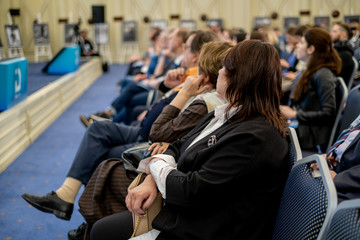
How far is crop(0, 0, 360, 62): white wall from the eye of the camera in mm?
14534

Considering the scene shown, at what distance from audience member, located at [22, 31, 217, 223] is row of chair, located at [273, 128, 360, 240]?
137cm

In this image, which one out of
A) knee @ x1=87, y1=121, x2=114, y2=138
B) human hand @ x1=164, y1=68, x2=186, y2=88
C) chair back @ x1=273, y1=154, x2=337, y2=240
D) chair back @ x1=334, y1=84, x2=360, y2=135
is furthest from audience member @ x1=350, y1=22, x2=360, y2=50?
chair back @ x1=273, y1=154, x2=337, y2=240

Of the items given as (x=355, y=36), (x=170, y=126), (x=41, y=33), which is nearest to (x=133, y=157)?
(x=170, y=126)

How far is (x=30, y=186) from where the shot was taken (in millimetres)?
3377

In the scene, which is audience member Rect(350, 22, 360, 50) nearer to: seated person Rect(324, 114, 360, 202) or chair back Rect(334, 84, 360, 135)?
chair back Rect(334, 84, 360, 135)

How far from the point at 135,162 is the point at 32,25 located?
13608mm

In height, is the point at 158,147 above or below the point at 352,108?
below

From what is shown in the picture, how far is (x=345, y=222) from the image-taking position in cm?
96

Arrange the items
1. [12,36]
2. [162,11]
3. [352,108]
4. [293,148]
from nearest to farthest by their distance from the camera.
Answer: [293,148] < [352,108] < [12,36] < [162,11]

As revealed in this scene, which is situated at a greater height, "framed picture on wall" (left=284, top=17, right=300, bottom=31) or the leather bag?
"framed picture on wall" (left=284, top=17, right=300, bottom=31)

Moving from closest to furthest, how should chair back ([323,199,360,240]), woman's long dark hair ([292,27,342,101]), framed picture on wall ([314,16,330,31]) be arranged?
chair back ([323,199,360,240]) → woman's long dark hair ([292,27,342,101]) → framed picture on wall ([314,16,330,31])

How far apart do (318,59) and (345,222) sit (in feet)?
7.13

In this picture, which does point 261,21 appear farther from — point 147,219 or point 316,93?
point 147,219

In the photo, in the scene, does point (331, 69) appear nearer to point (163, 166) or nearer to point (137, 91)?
point (163, 166)
